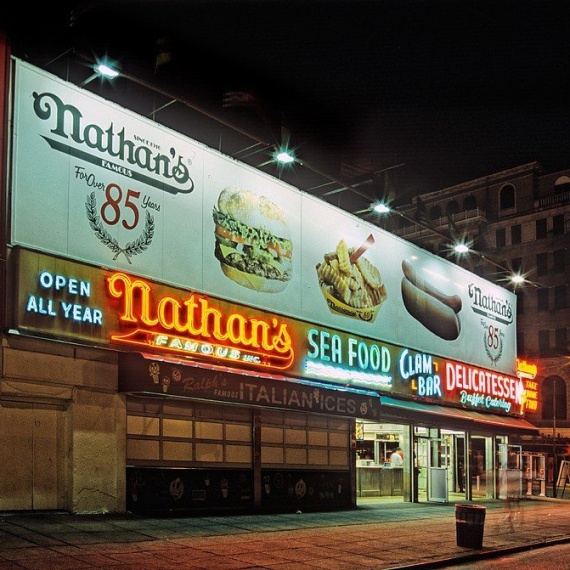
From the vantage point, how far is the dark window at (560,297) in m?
66.6

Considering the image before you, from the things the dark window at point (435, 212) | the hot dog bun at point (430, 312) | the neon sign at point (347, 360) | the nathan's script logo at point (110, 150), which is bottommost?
the neon sign at point (347, 360)

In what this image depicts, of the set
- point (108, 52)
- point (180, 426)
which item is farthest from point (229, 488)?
point (108, 52)

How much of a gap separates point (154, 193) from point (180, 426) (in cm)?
541

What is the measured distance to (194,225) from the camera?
19.0 metres

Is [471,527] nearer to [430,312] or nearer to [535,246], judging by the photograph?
[430,312]

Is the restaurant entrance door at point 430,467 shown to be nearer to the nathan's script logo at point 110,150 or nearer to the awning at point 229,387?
the awning at point 229,387

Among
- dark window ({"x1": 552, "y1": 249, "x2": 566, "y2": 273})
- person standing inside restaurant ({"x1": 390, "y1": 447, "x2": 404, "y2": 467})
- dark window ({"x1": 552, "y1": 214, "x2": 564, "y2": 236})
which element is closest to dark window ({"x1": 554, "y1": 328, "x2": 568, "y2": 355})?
dark window ({"x1": 552, "y1": 249, "x2": 566, "y2": 273})

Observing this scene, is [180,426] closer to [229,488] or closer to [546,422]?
[229,488]

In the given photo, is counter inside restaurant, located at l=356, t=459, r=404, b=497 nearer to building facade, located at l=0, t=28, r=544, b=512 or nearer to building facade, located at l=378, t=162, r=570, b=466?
building facade, located at l=0, t=28, r=544, b=512

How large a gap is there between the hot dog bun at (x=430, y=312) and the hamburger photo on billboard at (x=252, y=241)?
22.5 ft

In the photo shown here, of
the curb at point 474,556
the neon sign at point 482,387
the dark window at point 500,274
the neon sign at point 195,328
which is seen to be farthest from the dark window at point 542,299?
the curb at point 474,556

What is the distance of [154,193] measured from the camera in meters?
18.0

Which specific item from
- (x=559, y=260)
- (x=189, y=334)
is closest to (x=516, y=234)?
(x=559, y=260)

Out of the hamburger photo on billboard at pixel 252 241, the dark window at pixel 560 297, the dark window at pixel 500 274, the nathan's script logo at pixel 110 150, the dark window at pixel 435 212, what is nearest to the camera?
the nathan's script logo at pixel 110 150
